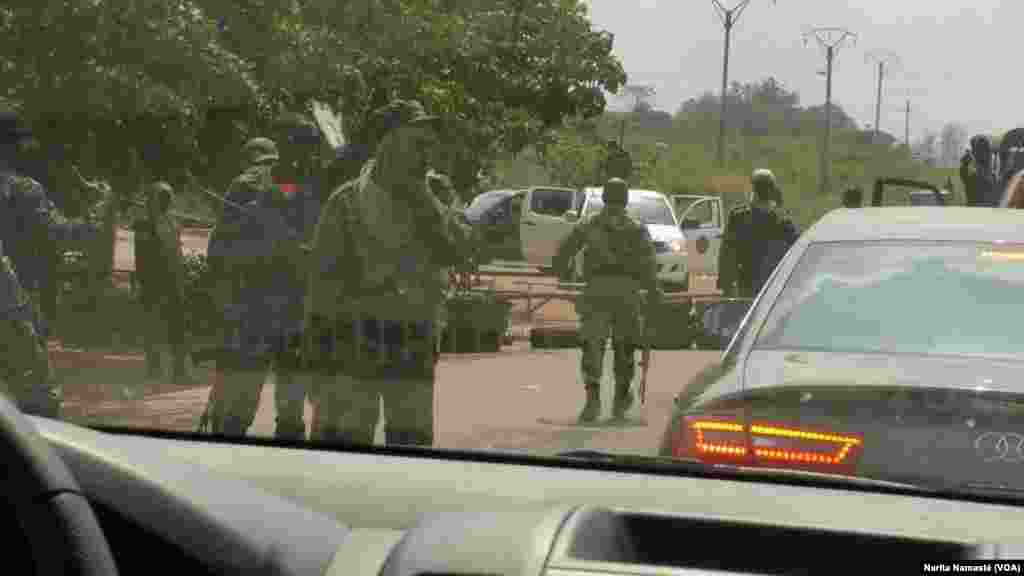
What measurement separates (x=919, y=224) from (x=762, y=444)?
0.97 meters

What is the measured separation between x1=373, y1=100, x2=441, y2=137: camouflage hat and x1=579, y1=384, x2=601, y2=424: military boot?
0.93 meters

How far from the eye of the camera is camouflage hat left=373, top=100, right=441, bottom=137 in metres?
4.99

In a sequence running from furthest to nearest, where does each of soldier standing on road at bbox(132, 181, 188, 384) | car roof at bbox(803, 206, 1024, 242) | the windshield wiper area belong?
soldier standing on road at bbox(132, 181, 188, 384)
car roof at bbox(803, 206, 1024, 242)
the windshield wiper area

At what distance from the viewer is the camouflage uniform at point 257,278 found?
536 cm

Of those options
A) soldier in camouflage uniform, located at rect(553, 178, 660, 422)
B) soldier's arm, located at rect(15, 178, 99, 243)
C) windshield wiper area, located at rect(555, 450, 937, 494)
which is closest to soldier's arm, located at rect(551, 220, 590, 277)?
soldier in camouflage uniform, located at rect(553, 178, 660, 422)

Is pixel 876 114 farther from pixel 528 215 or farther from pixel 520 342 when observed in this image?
pixel 520 342

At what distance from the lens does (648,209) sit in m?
4.85

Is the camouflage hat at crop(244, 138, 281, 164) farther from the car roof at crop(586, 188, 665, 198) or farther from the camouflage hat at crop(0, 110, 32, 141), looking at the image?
the car roof at crop(586, 188, 665, 198)

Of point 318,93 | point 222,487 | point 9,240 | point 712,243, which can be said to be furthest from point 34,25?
point 222,487

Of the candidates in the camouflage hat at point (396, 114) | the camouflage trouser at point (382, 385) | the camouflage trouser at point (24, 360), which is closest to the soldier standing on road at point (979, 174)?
the camouflage hat at point (396, 114)

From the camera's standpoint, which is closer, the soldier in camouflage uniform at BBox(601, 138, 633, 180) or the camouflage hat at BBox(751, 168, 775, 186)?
the soldier in camouflage uniform at BBox(601, 138, 633, 180)

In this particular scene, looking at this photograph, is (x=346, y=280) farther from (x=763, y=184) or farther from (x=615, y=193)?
(x=763, y=184)

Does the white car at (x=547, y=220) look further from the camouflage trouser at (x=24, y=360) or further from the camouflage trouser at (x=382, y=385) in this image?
the camouflage trouser at (x=24, y=360)

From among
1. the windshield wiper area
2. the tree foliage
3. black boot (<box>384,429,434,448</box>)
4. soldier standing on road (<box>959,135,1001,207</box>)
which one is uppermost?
the tree foliage
